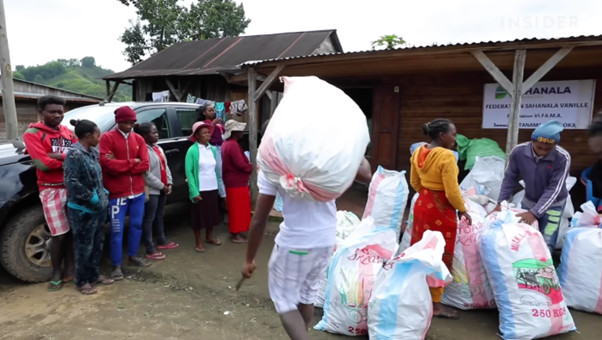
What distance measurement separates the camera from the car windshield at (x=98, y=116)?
426 centimetres

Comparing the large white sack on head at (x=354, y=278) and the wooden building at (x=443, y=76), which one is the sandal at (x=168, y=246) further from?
the wooden building at (x=443, y=76)

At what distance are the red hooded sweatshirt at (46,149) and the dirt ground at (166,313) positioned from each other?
103 cm

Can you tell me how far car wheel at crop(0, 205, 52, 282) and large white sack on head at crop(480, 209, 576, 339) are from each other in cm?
399

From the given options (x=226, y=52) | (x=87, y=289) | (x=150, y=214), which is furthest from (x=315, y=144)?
(x=226, y=52)

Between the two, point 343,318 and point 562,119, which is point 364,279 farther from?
point 562,119

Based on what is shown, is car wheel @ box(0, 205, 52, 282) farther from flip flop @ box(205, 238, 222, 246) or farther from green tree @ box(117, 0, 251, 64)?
green tree @ box(117, 0, 251, 64)

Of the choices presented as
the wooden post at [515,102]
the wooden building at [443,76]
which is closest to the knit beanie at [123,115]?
the wooden building at [443,76]

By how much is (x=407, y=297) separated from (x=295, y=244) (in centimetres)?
102

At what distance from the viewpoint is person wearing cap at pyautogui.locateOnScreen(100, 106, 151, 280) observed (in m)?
3.54

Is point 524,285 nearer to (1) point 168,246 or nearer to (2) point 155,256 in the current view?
(2) point 155,256

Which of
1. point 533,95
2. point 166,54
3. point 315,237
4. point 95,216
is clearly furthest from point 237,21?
point 315,237

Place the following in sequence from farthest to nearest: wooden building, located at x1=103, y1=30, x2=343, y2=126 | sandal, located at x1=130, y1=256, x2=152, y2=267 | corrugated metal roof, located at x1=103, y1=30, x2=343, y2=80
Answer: corrugated metal roof, located at x1=103, y1=30, x2=343, y2=80, wooden building, located at x1=103, y1=30, x2=343, y2=126, sandal, located at x1=130, y1=256, x2=152, y2=267

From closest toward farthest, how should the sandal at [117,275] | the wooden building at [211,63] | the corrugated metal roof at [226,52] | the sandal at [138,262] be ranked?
the sandal at [117,275] < the sandal at [138,262] < the wooden building at [211,63] < the corrugated metal roof at [226,52]

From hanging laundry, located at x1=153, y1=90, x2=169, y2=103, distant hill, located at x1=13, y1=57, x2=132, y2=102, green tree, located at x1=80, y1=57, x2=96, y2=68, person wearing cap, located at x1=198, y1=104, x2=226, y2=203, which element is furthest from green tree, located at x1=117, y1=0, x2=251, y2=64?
green tree, located at x1=80, y1=57, x2=96, y2=68
